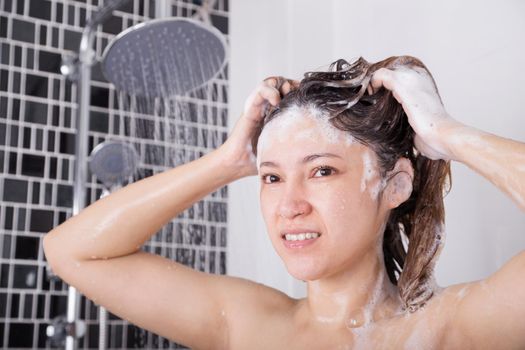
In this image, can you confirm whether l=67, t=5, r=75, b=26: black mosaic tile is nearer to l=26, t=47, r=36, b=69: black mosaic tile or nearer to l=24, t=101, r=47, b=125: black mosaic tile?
l=26, t=47, r=36, b=69: black mosaic tile

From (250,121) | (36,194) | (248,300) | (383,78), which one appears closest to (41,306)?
(36,194)

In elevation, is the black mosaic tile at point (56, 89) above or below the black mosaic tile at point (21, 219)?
above

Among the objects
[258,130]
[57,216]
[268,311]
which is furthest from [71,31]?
[268,311]

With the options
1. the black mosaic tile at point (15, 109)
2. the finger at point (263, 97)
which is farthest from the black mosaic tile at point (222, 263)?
the finger at point (263, 97)

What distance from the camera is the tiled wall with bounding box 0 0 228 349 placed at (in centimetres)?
205

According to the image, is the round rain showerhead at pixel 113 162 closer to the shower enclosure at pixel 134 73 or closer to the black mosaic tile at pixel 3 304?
the shower enclosure at pixel 134 73

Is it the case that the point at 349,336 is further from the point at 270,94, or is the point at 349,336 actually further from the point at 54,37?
the point at 54,37

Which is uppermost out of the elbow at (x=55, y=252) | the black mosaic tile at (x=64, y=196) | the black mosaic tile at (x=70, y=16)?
the black mosaic tile at (x=70, y=16)

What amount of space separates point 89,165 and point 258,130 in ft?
2.99

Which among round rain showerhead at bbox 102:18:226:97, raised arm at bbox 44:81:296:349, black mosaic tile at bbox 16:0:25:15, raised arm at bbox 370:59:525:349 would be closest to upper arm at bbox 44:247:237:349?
raised arm at bbox 44:81:296:349

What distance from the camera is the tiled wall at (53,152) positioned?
205 centimetres

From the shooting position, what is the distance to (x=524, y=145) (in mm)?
1070

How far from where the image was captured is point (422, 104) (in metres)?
1.18

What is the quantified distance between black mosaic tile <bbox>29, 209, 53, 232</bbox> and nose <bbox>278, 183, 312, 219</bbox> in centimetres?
109
